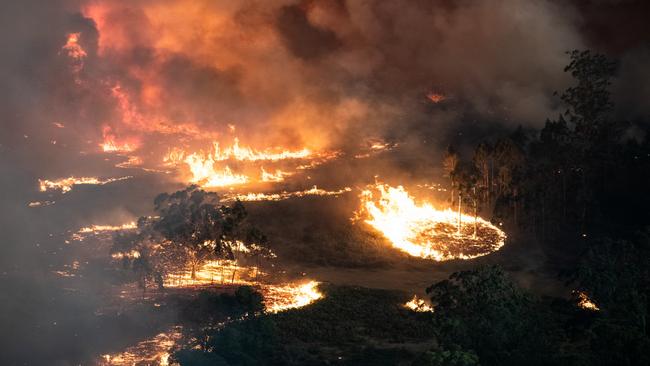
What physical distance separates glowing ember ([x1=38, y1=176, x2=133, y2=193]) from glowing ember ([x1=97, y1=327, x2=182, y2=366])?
71.9 m

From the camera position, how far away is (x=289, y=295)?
234ft

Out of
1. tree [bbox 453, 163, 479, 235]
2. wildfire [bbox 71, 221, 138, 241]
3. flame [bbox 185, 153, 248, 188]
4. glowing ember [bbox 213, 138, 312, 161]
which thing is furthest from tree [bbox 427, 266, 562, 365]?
glowing ember [bbox 213, 138, 312, 161]

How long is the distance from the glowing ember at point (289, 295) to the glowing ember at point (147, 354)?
13.0 metres

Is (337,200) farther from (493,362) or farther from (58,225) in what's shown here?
(493,362)

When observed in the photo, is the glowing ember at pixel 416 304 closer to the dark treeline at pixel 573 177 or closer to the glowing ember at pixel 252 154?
the dark treeline at pixel 573 177

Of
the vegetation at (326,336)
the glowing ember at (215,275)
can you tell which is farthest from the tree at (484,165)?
the glowing ember at (215,275)

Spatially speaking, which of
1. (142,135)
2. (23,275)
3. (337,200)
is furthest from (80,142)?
(23,275)

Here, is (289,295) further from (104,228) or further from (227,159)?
(227,159)

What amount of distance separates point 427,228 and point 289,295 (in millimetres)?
38132

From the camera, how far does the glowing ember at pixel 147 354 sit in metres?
48.9

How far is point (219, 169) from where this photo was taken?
140 meters

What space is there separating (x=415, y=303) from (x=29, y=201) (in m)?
75.3

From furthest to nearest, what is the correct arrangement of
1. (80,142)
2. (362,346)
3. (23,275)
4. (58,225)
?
(80,142)
(58,225)
(23,275)
(362,346)

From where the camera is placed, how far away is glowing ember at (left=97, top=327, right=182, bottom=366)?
1927 inches
